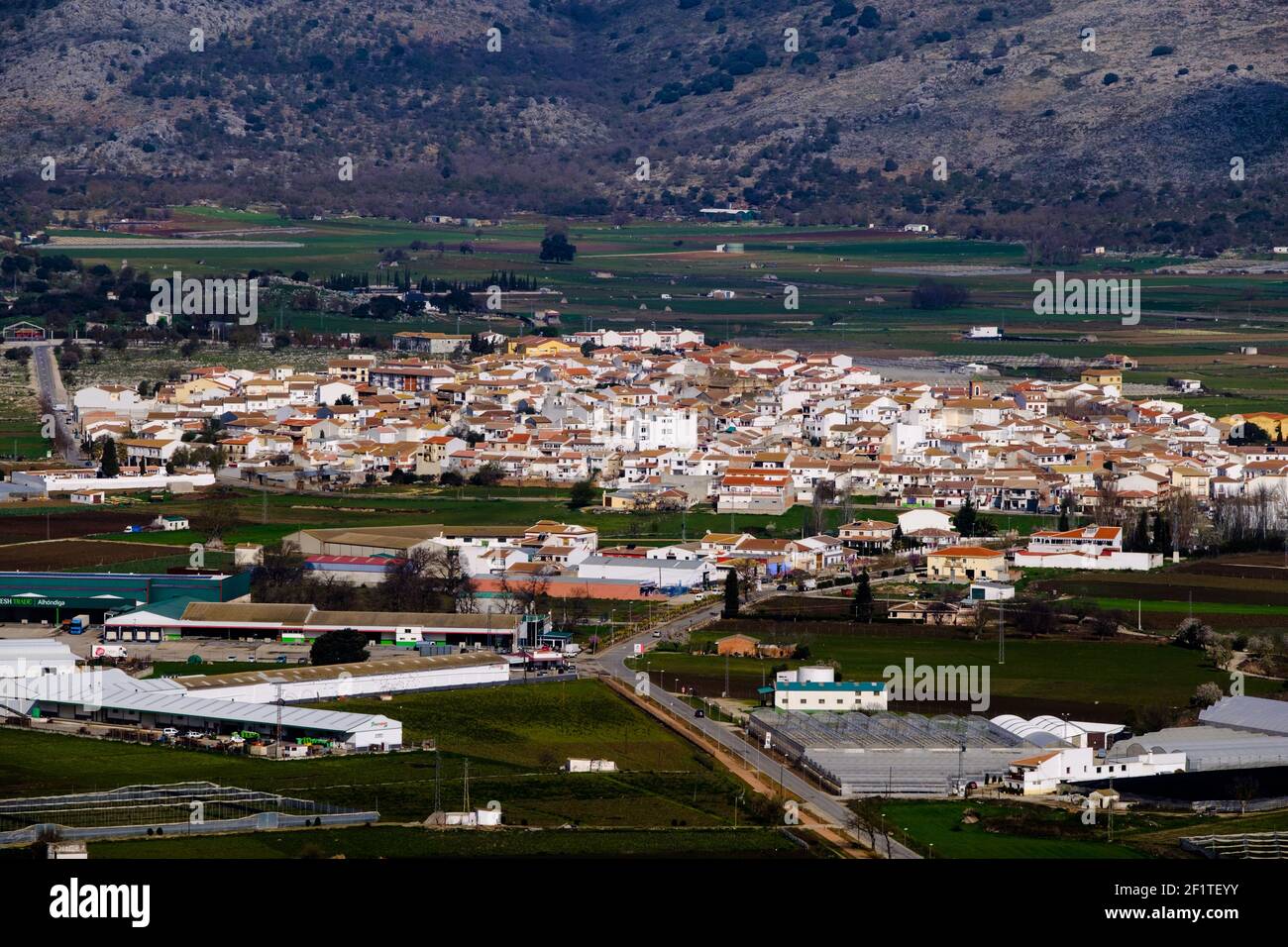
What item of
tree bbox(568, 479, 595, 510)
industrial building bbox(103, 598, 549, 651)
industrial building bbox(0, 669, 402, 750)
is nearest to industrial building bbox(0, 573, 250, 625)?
industrial building bbox(103, 598, 549, 651)

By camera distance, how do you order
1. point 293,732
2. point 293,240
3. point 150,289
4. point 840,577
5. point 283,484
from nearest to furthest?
point 293,732 → point 840,577 → point 283,484 → point 150,289 → point 293,240

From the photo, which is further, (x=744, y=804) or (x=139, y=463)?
(x=139, y=463)

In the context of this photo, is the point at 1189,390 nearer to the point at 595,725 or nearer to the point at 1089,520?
the point at 1089,520

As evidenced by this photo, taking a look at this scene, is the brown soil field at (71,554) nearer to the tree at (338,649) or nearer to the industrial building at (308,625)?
the industrial building at (308,625)

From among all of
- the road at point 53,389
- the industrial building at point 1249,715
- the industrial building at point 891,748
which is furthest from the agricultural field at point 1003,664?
the road at point 53,389

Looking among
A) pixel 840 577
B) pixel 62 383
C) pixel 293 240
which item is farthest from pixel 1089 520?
pixel 293 240

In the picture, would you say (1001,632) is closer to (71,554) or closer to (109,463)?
(71,554)
